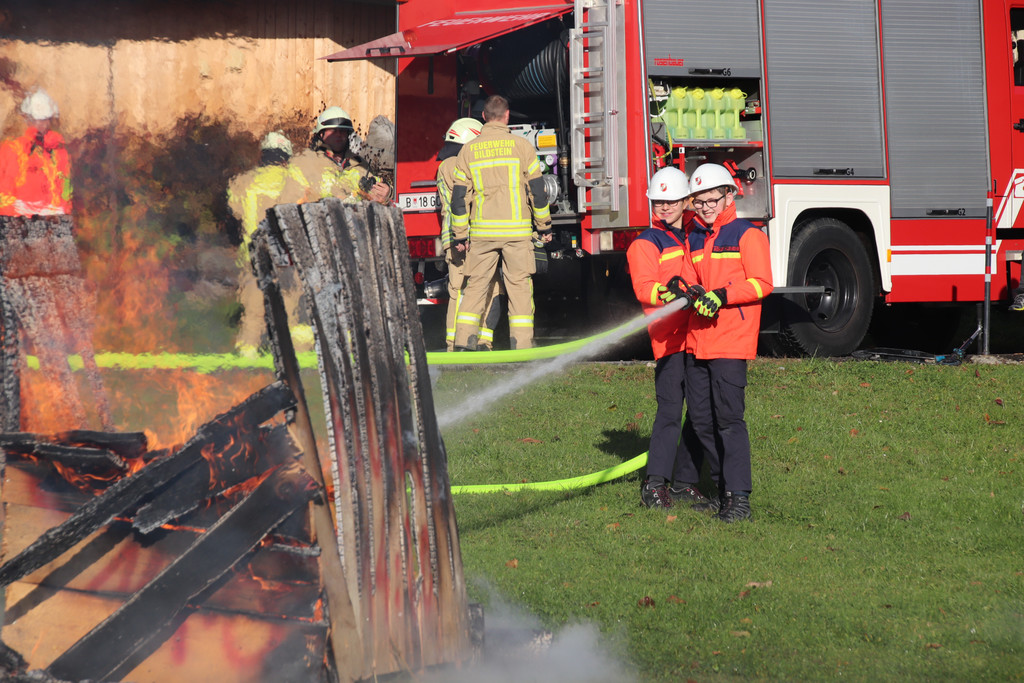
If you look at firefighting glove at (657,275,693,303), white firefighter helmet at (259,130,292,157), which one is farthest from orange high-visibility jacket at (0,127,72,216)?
firefighting glove at (657,275,693,303)

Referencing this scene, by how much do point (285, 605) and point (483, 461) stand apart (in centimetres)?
380

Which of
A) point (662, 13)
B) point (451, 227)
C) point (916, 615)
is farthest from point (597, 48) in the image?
point (916, 615)

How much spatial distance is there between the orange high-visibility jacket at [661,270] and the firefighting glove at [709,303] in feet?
1.02

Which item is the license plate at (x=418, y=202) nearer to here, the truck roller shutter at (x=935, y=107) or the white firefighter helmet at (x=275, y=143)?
the white firefighter helmet at (x=275, y=143)

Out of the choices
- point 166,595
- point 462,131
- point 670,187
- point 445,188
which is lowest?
point 166,595

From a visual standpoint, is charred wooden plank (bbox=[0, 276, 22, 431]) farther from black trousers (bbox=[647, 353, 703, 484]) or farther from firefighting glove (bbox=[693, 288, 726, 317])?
black trousers (bbox=[647, 353, 703, 484])

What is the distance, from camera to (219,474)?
2.64 m

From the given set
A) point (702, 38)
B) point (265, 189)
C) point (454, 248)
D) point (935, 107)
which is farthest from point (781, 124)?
point (265, 189)

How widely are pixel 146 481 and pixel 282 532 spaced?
353 millimetres

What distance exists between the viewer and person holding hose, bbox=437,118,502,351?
899 cm

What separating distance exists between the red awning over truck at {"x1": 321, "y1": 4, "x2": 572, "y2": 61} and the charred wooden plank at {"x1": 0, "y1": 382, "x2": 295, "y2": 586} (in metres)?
6.57

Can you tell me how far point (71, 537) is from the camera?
8.48ft

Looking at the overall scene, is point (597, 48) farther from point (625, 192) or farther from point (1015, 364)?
point (1015, 364)

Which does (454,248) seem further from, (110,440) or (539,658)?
(110,440)
